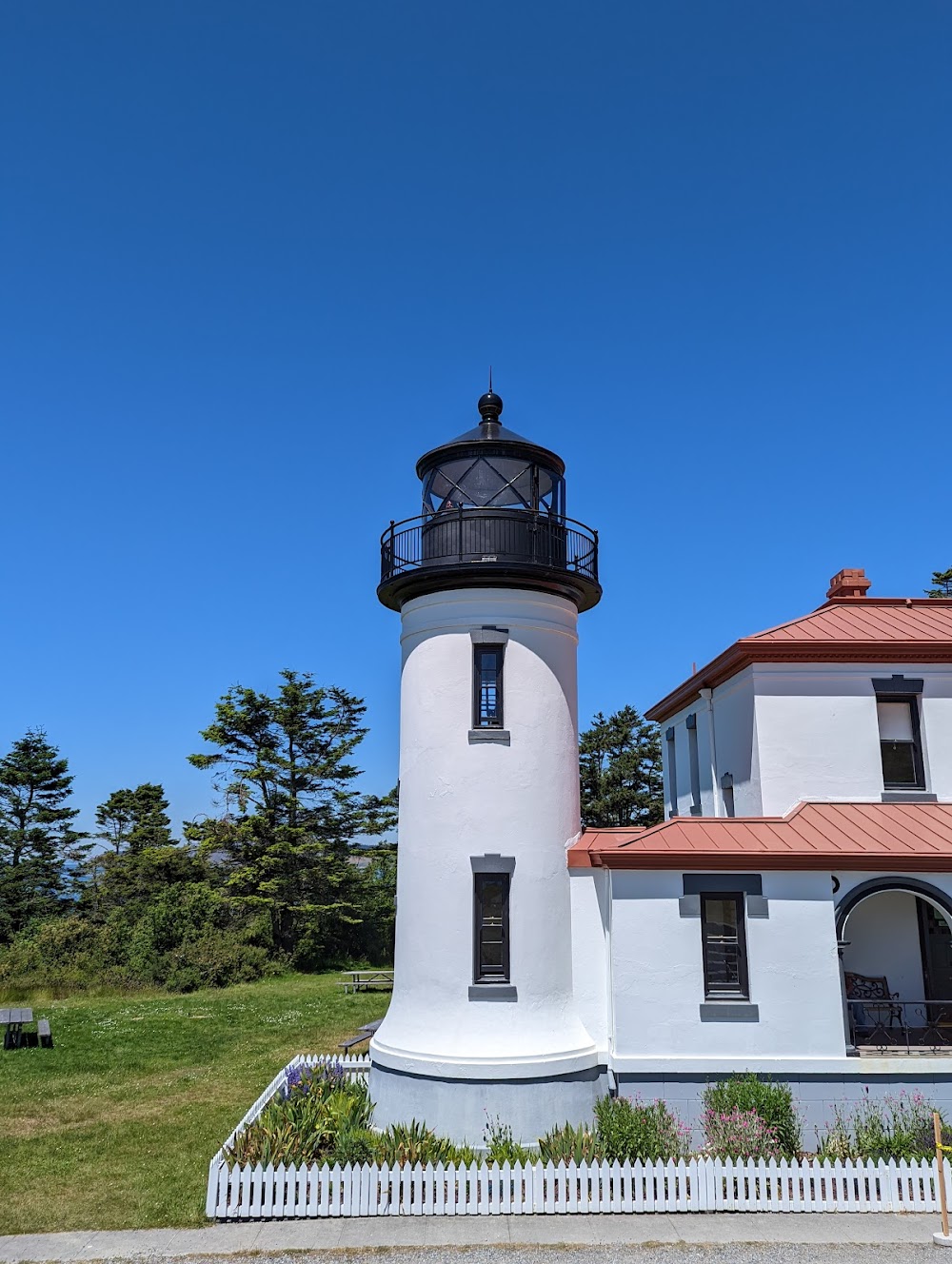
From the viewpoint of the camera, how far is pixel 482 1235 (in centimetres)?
1028

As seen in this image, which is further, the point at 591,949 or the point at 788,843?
the point at 591,949

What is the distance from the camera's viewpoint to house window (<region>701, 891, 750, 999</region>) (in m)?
12.9

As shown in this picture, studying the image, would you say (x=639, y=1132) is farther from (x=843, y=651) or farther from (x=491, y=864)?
(x=843, y=651)

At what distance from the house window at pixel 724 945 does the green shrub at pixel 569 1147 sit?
2.56 meters

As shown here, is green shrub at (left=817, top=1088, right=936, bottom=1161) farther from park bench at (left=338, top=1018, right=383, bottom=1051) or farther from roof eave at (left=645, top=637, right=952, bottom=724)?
park bench at (left=338, top=1018, right=383, bottom=1051)

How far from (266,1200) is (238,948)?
21.7m

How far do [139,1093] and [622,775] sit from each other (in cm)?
2559

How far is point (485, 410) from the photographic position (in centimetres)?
1526

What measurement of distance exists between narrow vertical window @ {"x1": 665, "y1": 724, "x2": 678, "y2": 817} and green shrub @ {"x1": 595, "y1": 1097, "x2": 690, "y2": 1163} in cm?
968

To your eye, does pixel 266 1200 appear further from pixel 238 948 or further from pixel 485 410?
pixel 238 948

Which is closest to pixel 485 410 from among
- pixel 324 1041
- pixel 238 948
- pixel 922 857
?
pixel 922 857

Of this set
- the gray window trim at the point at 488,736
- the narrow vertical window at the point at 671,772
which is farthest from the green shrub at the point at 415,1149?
the narrow vertical window at the point at 671,772

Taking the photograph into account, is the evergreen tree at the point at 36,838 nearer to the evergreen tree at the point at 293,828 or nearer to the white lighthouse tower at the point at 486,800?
the evergreen tree at the point at 293,828

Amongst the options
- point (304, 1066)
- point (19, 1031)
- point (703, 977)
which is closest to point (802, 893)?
point (703, 977)
